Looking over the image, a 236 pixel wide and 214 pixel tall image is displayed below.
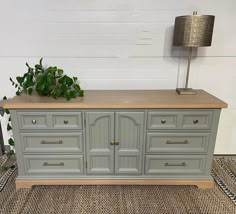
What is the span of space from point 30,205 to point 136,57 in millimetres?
1625

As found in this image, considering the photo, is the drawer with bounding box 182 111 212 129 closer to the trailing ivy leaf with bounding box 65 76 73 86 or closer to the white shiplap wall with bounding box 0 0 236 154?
the white shiplap wall with bounding box 0 0 236 154

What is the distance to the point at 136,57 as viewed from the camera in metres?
1.95

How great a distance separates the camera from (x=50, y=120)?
1.58m

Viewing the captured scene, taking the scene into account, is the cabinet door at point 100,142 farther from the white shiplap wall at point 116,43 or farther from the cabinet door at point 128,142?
the white shiplap wall at point 116,43

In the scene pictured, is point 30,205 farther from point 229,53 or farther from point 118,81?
point 229,53

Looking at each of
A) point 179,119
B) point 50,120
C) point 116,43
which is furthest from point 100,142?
point 116,43

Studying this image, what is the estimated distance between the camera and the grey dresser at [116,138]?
1564 mm

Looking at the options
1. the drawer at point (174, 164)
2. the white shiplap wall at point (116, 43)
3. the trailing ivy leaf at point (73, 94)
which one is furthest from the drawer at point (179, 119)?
the trailing ivy leaf at point (73, 94)

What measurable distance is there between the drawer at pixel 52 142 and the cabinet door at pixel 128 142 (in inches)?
13.0

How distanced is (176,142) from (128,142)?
0.41 meters

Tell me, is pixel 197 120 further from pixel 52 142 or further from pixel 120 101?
pixel 52 142

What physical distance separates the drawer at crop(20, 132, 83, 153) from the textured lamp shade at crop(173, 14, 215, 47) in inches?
47.0

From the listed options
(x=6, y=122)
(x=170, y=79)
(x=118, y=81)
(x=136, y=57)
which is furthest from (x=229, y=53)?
(x=6, y=122)

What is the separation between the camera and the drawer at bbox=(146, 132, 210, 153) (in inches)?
64.7
